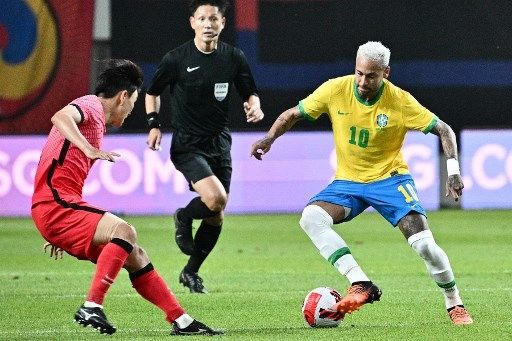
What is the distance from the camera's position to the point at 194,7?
34.9ft

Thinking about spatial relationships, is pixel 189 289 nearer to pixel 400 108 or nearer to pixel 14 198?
pixel 400 108

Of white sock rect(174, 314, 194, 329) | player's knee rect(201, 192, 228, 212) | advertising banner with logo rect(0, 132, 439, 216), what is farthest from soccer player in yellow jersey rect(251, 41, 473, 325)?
advertising banner with logo rect(0, 132, 439, 216)

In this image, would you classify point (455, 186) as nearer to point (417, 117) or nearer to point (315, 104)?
point (417, 117)

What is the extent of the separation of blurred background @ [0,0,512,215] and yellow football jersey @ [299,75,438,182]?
9.95m

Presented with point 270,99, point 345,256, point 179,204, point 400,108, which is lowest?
point 179,204

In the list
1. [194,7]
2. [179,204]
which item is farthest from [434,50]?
[194,7]

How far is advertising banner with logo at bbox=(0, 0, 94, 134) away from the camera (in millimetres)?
19516

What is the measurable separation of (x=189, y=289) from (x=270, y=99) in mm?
9458

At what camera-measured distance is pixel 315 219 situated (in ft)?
27.6

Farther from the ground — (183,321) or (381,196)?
(381,196)

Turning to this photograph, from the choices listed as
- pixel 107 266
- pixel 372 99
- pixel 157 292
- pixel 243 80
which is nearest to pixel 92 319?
pixel 107 266

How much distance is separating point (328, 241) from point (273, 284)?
2.66m

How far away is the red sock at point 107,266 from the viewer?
7.35 metres

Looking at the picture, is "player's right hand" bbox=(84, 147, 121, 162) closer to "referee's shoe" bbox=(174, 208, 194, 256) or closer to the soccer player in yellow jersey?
the soccer player in yellow jersey
